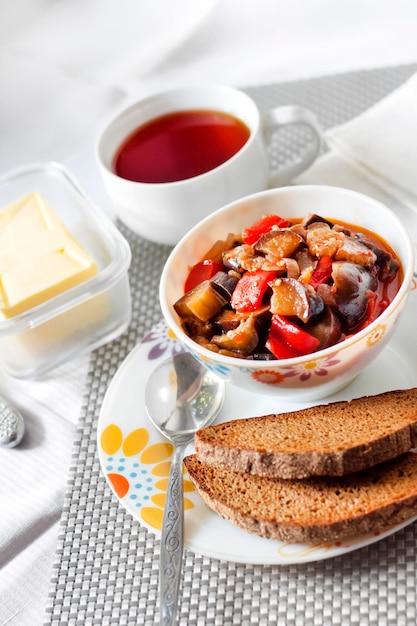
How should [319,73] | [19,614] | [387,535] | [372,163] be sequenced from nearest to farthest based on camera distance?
[387,535] < [19,614] < [372,163] < [319,73]

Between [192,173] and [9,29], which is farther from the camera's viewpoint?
[9,29]

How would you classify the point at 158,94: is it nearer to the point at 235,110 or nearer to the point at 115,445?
the point at 235,110

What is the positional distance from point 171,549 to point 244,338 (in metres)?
0.54

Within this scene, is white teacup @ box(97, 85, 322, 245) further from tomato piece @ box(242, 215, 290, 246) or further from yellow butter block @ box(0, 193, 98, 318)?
tomato piece @ box(242, 215, 290, 246)

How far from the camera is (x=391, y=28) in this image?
13.0 ft

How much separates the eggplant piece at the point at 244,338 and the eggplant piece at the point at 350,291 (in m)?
0.22

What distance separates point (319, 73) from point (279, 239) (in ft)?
6.20

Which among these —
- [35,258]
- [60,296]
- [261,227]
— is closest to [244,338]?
[261,227]

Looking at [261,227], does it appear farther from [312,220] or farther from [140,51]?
[140,51]

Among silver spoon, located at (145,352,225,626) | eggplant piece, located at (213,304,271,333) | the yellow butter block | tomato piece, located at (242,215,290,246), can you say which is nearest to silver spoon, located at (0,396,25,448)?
the yellow butter block

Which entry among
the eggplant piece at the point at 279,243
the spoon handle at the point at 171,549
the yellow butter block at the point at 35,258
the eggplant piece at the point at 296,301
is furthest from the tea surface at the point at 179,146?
the spoon handle at the point at 171,549

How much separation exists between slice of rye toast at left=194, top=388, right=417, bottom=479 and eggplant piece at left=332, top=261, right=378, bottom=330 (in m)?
0.23

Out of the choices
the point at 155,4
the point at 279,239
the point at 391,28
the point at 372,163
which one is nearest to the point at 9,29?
the point at 155,4

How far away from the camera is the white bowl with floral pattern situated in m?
1.97
